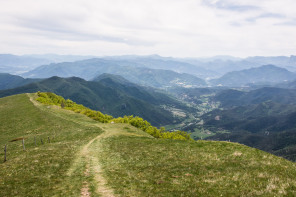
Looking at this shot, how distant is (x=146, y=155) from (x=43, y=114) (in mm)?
62159

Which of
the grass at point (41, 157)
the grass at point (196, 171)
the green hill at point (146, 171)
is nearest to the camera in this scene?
the grass at point (196, 171)

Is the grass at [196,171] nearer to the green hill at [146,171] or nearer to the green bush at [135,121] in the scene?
the green hill at [146,171]

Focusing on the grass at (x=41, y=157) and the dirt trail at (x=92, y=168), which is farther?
the grass at (x=41, y=157)

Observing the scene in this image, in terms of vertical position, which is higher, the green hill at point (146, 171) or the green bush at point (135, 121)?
the green hill at point (146, 171)

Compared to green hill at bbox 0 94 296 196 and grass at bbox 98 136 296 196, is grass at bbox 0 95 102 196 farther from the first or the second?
grass at bbox 98 136 296 196

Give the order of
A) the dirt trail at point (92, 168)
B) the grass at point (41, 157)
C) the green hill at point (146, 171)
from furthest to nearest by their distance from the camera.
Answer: the grass at point (41, 157)
the dirt trail at point (92, 168)
the green hill at point (146, 171)

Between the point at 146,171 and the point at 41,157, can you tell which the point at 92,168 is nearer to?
the point at 146,171

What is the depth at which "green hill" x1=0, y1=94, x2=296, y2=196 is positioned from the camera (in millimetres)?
19672

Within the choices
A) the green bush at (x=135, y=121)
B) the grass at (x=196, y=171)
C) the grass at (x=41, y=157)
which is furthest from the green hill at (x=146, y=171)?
the green bush at (x=135, y=121)

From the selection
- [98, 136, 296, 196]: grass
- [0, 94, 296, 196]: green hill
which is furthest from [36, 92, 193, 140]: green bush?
[98, 136, 296, 196]: grass

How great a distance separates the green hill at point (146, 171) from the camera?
19.7 m

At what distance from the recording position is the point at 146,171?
27.3 m

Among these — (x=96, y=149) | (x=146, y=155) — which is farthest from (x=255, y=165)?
(x=96, y=149)

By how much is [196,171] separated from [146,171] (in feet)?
23.8
